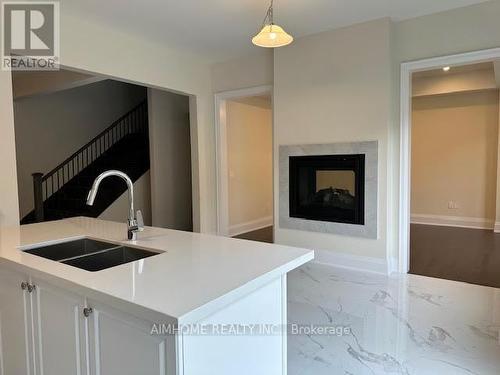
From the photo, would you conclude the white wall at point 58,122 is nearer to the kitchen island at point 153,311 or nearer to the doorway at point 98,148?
the doorway at point 98,148

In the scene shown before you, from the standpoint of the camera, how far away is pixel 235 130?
6148 millimetres

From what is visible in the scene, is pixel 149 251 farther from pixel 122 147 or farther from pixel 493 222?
Result: pixel 493 222

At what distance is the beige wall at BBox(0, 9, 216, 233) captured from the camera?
319cm

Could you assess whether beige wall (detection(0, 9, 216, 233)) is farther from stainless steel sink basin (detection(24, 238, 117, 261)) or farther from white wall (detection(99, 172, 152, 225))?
stainless steel sink basin (detection(24, 238, 117, 261))

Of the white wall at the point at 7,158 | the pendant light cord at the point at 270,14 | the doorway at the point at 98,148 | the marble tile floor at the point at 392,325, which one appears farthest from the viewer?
the doorway at the point at 98,148

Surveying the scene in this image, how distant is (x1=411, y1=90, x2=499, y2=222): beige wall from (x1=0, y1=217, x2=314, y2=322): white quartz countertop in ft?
20.2

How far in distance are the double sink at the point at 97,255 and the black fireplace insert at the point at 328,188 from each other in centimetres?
286

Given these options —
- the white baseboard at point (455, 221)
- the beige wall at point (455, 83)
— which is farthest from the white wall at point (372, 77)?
the white baseboard at point (455, 221)

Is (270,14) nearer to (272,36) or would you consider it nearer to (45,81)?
(272,36)

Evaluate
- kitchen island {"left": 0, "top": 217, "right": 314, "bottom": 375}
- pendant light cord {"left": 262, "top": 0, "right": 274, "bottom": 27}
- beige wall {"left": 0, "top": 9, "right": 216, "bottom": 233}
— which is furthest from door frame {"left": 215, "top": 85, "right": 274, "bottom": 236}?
kitchen island {"left": 0, "top": 217, "right": 314, "bottom": 375}

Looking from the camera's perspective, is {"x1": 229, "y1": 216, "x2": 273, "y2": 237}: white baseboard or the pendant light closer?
the pendant light

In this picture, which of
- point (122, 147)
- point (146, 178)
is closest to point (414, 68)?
point (146, 178)

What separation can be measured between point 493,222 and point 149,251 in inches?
261

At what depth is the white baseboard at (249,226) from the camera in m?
6.12
